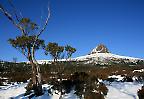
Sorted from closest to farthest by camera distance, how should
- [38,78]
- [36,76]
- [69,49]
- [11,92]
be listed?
[38,78] < [36,76] < [11,92] < [69,49]

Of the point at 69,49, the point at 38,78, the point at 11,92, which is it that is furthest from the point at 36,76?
the point at 69,49

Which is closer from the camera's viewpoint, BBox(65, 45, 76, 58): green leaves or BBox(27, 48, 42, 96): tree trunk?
BBox(27, 48, 42, 96): tree trunk

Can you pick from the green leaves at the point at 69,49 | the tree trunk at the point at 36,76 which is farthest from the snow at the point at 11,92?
the green leaves at the point at 69,49

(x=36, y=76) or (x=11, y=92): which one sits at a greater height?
(x=36, y=76)

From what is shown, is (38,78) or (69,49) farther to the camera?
(69,49)

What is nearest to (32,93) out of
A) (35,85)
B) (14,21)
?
(35,85)

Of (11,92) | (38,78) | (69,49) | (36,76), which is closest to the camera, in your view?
(38,78)

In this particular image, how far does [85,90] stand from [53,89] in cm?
341

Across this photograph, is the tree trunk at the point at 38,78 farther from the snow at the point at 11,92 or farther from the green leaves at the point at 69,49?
the green leaves at the point at 69,49

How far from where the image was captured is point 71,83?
20.4m

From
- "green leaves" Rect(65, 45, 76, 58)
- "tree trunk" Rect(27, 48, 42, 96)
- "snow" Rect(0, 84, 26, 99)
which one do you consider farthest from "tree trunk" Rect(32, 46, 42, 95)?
"green leaves" Rect(65, 45, 76, 58)

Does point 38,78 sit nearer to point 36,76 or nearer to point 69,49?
point 36,76

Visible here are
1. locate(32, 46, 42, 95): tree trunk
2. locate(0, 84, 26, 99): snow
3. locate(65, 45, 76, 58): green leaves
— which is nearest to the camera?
locate(32, 46, 42, 95): tree trunk

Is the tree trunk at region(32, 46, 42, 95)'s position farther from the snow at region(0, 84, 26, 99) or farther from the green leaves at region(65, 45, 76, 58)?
the green leaves at region(65, 45, 76, 58)
